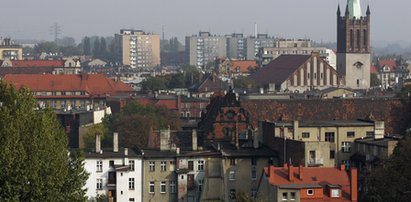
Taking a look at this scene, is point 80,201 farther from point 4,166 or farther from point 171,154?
point 171,154

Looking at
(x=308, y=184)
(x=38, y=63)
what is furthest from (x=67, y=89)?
(x=308, y=184)

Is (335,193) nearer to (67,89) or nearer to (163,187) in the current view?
(163,187)

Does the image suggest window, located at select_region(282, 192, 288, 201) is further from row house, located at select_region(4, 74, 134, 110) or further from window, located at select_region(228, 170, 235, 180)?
row house, located at select_region(4, 74, 134, 110)

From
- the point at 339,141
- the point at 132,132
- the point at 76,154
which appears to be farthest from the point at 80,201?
the point at 132,132

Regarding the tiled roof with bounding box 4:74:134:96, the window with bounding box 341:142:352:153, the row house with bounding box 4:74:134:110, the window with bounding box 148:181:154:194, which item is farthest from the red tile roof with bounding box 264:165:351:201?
the tiled roof with bounding box 4:74:134:96

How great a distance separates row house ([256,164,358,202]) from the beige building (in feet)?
15.5

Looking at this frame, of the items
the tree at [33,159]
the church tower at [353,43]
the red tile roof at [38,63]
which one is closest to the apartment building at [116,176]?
the tree at [33,159]

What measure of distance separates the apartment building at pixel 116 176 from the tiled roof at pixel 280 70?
2925 inches

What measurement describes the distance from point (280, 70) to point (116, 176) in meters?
80.7

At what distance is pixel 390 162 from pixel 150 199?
1433cm

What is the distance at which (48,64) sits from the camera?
635 ft

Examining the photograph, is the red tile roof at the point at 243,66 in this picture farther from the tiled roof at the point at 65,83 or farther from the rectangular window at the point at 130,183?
the rectangular window at the point at 130,183

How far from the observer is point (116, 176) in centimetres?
6775

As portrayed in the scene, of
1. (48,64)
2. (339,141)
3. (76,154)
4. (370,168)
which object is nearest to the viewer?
(76,154)
